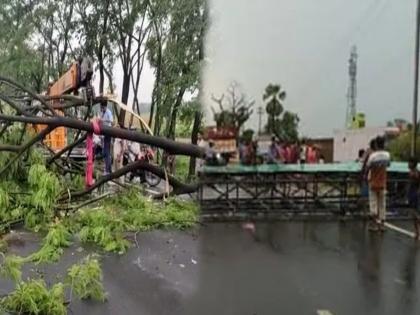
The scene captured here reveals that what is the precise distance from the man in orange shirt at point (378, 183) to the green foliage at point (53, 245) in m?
2.61

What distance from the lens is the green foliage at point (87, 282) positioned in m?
2.48

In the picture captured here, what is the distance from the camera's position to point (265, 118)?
63cm

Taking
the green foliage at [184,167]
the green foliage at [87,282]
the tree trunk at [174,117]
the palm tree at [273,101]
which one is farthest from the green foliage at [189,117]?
the green foliage at [87,282]

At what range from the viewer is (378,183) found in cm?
68

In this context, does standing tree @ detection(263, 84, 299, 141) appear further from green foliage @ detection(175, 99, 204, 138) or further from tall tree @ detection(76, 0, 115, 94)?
tall tree @ detection(76, 0, 115, 94)

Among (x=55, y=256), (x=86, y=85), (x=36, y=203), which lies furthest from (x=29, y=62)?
(x=55, y=256)

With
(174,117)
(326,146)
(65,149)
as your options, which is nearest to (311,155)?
(326,146)

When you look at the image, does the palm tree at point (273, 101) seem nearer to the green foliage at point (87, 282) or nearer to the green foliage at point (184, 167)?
the green foliage at point (184, 167)

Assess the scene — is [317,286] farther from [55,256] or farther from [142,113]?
[55,256]

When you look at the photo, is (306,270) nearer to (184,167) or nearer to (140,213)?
(184,167)

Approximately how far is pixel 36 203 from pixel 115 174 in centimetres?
81

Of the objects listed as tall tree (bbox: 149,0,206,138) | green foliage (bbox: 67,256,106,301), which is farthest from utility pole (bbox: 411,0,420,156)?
green foliage (bbox: 67,256,106,301)

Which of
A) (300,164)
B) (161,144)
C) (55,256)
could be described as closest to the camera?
(300,164)

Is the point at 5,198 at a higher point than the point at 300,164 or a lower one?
lower
